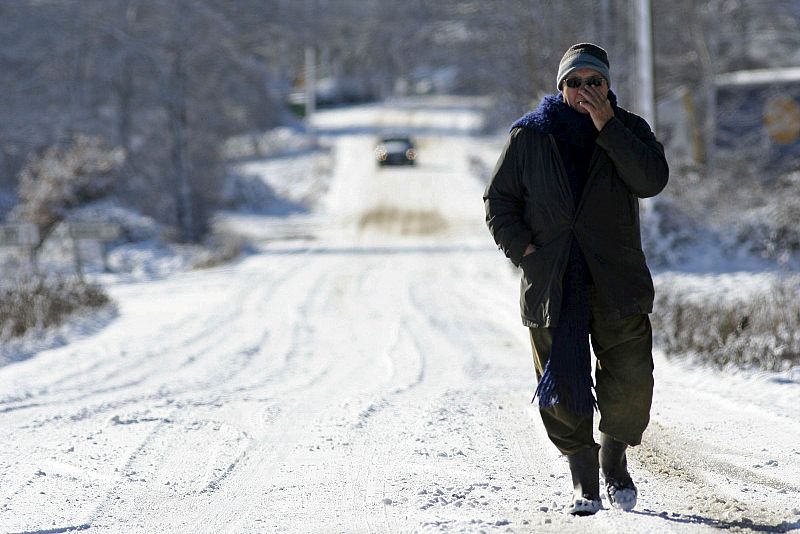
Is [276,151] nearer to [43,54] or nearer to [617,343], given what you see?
[43,54]

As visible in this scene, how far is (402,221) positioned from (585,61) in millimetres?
28810

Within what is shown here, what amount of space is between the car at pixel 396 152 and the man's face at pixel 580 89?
43.8 metres

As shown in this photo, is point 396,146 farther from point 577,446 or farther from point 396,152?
point 577,446

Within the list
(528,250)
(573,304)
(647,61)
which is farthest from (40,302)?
(647,61)

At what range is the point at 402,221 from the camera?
109ft

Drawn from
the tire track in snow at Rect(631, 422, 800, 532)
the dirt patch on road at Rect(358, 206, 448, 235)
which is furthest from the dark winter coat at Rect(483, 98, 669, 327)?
the dirt patch on road at Rect(358, 206, 448, 235)

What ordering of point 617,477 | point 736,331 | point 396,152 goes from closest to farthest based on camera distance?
point 617,477 → point 736,331 → point 396,152

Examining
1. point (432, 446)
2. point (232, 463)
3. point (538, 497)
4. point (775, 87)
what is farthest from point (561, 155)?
point (775, 87)

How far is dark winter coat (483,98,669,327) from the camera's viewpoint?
4531 mm

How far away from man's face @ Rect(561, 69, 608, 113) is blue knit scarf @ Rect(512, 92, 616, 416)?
0.10 ft

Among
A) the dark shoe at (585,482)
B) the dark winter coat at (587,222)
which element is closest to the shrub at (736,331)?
the dark shoe at (585,482)

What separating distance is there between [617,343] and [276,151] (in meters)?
53.1

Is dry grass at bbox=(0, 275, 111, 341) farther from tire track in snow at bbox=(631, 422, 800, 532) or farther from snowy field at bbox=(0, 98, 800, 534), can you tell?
tire track in snow at bbox=(631, 422, 800, 532)

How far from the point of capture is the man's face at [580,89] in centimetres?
449
